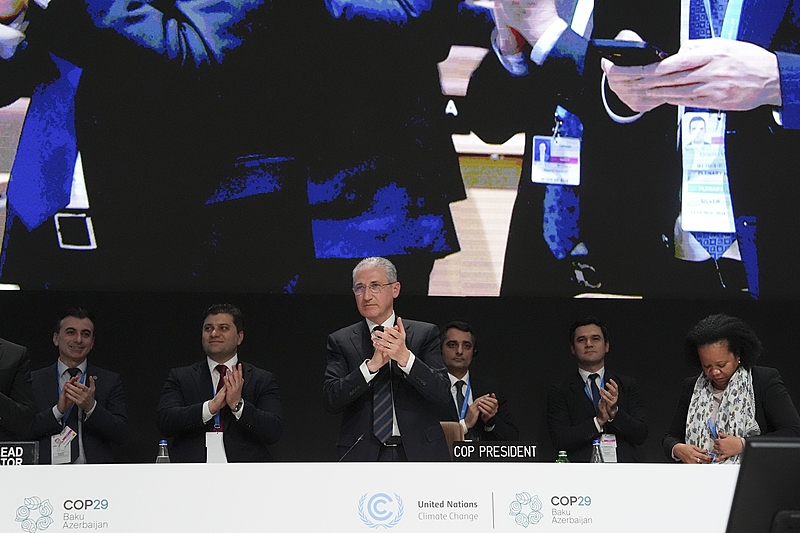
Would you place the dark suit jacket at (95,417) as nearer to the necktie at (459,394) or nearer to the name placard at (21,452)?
the name placard at (21,452)

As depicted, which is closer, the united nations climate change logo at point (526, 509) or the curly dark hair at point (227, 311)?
the united nations climate change logo at point (526, 509)

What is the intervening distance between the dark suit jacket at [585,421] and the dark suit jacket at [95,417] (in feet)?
6.29

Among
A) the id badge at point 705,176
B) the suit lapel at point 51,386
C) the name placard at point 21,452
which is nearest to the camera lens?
the name placard at point 21,452

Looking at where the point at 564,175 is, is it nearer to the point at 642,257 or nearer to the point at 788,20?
the point at 642,257

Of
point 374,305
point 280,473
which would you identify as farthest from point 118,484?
point 374,305

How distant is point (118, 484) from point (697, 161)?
3383 millimetres

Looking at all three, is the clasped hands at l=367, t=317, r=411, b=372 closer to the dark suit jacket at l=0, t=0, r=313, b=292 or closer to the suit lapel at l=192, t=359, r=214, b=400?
the suit lapel at l=192, t=359, r=214, b=400

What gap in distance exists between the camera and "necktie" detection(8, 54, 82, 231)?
4520 mm

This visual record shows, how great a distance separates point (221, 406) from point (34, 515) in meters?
1.22

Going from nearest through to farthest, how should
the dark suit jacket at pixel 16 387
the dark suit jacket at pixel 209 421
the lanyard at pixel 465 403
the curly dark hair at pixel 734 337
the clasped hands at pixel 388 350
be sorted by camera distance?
the clasped hands at pixel 388 350 → the dark suit jacket at pixel 16 387 → the curly dark hair at pixel 734 337 → the dark suit jacket at pixel 209 421 → the lanyard at pixel 465 403

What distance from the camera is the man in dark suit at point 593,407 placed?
4.14 meters

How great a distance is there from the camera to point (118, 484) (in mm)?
2561

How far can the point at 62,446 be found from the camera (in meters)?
3.89

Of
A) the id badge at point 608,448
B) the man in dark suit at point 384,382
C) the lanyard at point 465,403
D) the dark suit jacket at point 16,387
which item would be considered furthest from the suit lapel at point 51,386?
the id badge at point 608,448
